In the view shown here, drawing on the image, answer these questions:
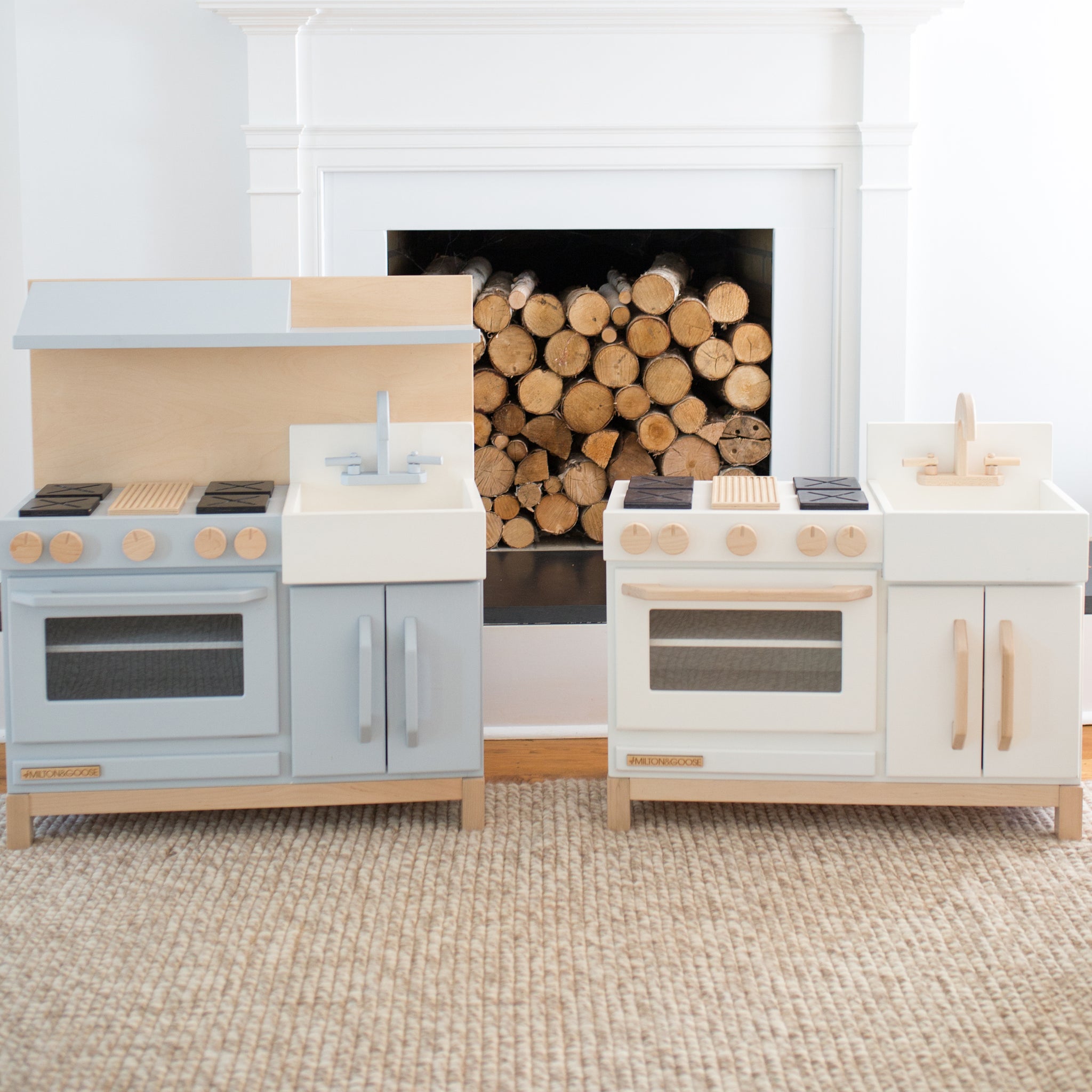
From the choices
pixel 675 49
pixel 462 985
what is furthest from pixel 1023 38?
pixel 462 985

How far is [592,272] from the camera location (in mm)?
3828

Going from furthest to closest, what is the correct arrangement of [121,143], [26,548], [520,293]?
[520,293] → [121,143] → [26,548]

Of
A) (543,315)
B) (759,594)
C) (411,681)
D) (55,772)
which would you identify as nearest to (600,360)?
(543,315)

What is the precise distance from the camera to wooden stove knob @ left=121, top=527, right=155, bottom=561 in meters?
2.33

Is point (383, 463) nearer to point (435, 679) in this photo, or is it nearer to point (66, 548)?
point (435, 679)

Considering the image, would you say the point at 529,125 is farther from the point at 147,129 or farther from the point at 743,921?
the point at 743,921

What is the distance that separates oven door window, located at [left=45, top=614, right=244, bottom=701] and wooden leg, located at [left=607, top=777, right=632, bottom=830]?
2.55 feet

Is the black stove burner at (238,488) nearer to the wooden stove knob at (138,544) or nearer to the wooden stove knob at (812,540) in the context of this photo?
the wooden stove knob at (138,544)

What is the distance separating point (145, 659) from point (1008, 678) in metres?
1.66

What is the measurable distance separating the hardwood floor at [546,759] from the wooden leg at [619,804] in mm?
292

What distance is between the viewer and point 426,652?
7.91ft

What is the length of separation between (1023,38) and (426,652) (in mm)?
2491

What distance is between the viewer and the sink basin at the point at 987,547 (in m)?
2.30

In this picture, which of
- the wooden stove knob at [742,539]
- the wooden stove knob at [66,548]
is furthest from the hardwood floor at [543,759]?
the wooden stove knob at [66,548]
